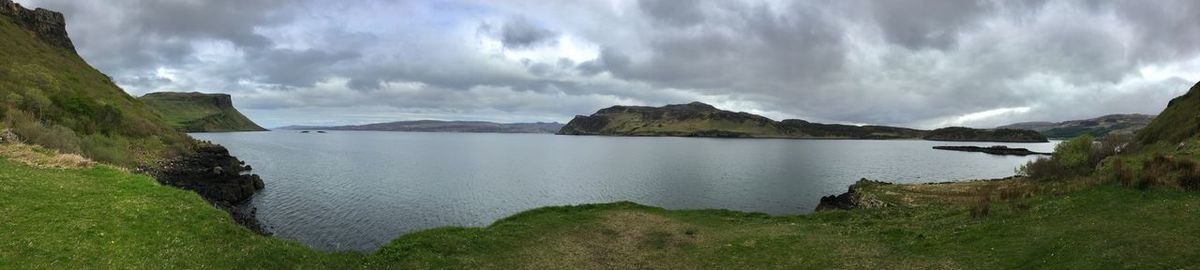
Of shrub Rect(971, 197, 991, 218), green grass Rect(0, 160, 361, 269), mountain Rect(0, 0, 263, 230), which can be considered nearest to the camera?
green grass Rect(0, 160, 361, 269)

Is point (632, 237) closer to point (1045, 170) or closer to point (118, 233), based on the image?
point (118, 233)

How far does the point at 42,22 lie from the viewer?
156 m

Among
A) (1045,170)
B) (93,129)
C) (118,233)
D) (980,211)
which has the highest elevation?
(93,129)

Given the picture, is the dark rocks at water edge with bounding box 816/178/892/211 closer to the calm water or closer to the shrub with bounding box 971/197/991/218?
the calm water

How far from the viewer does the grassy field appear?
1934 centimetres

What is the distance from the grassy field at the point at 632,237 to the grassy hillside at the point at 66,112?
26933 millimetres

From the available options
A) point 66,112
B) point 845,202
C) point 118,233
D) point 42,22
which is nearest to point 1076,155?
point 845,202

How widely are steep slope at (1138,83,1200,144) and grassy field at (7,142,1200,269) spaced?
56.2 metres

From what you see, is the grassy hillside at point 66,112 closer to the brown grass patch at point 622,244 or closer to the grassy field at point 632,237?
the grassy field at point 632,237

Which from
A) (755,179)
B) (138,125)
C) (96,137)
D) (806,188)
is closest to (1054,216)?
(806,188)

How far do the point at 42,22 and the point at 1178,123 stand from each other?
9830 inches

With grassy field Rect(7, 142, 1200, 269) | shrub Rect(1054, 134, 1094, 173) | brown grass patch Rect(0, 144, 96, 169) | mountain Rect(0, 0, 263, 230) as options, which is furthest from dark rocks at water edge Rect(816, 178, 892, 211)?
brown grass patch Rect(0, 144, 96, 169)

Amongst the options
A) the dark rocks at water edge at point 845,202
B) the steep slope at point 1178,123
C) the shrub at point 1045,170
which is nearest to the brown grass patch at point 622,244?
the dark rocks at water edge at point 845,202

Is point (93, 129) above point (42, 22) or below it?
below
